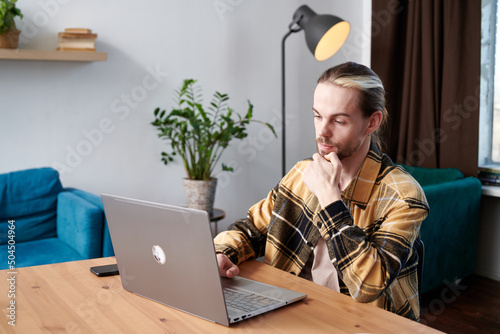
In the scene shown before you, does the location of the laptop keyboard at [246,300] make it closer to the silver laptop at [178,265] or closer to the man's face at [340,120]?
the silver laptop at [178,265]

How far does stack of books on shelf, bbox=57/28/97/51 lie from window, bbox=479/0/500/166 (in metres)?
2.28

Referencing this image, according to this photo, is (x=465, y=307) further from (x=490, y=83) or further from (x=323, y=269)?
(x=323, y=269)

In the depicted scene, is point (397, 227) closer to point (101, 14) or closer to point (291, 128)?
point (101, 14)

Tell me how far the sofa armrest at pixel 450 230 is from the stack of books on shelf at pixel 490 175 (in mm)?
180

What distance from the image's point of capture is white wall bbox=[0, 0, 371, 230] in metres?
2.79

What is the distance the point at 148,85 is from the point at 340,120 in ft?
6.84

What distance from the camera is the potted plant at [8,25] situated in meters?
2.45

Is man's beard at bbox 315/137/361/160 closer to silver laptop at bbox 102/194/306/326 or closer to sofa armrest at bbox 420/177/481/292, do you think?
silver laptop at bbox 102/194/306/326

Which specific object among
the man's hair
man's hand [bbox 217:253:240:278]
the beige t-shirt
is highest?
the man's hair

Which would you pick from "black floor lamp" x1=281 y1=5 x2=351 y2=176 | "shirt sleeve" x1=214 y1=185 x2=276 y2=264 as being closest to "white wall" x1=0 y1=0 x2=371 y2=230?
"black floor lamp" x1=281 y1=5 x2=351 y2=176

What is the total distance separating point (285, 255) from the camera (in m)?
1.37

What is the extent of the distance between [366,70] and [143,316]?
827 mm

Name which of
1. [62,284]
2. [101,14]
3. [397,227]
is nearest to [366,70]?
[397,227]

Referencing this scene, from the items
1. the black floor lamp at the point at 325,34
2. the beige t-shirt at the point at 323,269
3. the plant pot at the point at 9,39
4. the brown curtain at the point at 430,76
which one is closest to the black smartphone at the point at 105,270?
the beige t-shirt at the point at 323,269
